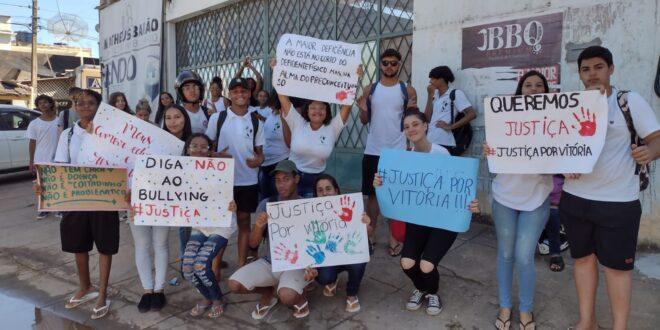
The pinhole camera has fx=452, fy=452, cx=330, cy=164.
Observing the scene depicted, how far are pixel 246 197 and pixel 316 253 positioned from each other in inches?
40.7

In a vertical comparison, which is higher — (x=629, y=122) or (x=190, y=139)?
(x=629, y=122)

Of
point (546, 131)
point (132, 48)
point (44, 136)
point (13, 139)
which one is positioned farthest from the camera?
point (132, 48)

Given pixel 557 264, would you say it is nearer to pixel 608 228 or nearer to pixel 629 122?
pixel 608 228

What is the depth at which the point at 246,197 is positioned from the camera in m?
4.00

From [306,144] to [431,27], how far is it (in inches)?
105

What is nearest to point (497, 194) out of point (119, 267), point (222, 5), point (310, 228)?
point (310, 228)

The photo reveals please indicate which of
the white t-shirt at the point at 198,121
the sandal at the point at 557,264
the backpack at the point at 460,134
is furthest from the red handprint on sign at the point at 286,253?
the backpack at the point at 460,134

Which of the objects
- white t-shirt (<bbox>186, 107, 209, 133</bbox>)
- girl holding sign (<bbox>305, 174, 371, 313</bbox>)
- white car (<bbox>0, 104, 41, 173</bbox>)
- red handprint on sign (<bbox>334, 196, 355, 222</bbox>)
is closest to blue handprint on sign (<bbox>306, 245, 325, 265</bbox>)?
girl holding sign (<bbox>305, 174, 371, 313</bbox>)

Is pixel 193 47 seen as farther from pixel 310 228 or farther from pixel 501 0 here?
Answer: pixel 310 228

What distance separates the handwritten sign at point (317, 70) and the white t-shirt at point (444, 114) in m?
1.43

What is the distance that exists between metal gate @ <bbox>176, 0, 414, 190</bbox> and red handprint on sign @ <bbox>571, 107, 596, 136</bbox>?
3475mm

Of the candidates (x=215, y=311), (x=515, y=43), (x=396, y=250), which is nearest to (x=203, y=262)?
(x=215, y=311)

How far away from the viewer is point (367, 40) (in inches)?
250

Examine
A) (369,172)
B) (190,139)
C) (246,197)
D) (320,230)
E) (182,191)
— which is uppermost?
(190,139)
